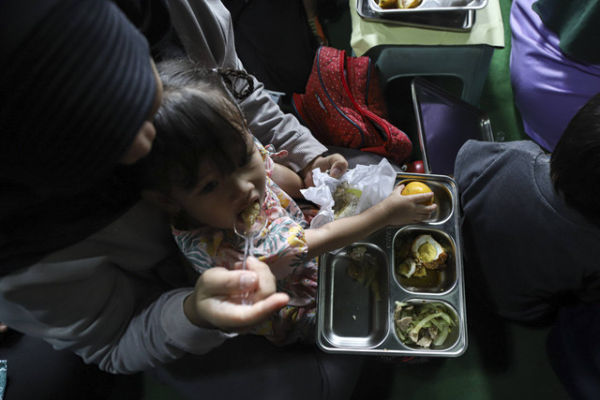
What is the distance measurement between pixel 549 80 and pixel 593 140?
40.5 inches

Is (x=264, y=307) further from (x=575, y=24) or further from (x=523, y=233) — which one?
(x=575, y=24)

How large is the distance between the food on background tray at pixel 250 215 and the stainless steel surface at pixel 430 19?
1.11 meters

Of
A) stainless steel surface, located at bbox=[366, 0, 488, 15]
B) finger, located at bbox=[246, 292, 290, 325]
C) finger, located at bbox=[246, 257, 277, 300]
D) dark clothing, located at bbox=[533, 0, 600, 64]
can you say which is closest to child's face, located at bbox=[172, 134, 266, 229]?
finger, located at bbox=[246, 257, 277, 300]

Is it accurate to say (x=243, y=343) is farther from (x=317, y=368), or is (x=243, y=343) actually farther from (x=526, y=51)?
(x=526, y=51)

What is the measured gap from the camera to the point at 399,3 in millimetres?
1615

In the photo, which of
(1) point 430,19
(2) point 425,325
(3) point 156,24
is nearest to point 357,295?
(2) point 425,325

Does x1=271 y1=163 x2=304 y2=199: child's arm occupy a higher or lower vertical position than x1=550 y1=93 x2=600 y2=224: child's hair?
lower

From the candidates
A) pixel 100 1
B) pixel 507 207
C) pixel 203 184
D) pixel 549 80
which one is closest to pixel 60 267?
pixel 203 184

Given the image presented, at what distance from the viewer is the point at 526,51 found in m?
1.82

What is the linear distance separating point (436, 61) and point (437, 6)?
9.1 inches

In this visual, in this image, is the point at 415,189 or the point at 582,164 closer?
the point at 582,164

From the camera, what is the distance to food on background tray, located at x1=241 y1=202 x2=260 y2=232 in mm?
907

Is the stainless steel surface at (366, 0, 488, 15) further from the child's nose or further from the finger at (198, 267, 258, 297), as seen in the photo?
the finger at (198, 267, 258, 297)

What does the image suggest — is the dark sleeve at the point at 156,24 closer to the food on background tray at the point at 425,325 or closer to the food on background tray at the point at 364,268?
the food on background tray at the point at 364,268
